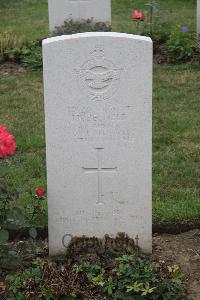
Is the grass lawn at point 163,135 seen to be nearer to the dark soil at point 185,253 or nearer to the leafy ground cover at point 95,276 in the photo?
the dark soil at point 185,253

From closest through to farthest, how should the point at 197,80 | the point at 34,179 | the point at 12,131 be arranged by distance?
1. the point at 34,179
2. the point at 12,131
3. the point at 197,80

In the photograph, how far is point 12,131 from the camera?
22.9 ft

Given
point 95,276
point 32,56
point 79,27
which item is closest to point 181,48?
point 79,27

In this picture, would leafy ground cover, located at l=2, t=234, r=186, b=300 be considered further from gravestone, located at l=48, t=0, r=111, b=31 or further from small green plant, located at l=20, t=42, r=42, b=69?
gravestone, located at l=48, t=0, r=111, b=31

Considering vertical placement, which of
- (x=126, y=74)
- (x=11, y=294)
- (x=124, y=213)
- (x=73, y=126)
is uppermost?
(x=126, y=74)

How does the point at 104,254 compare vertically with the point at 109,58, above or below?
below

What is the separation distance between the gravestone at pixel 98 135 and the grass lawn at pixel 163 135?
657 millimetres

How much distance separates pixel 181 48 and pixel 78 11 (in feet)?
5.72

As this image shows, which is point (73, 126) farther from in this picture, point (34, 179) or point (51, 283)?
point (34, 179)

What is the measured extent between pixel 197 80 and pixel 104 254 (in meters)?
4.51

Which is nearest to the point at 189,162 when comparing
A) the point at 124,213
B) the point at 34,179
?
the point at 34,179

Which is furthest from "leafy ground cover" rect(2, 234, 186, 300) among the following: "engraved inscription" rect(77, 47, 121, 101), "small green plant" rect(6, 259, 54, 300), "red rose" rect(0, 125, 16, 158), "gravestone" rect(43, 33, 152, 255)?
"engraved inscription" rect(77, 47, 121, 101)

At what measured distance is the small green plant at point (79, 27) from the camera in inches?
382

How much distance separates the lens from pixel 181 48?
9102 mm
